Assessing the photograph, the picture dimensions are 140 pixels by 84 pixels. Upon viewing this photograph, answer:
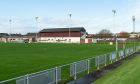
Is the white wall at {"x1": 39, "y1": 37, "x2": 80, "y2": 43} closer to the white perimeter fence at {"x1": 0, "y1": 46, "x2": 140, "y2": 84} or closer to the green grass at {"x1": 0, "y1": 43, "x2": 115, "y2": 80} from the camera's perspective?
the green grass at {"x1": 0, "y1": 43, "x2": 115, "y2": 80}

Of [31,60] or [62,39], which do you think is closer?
[31,60]

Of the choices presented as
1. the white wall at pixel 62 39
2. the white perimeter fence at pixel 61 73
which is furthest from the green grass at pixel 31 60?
the white wall at pixel 62 39

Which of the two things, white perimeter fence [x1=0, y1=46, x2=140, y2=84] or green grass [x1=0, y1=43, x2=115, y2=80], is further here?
green grass [x1=0, y1=43, x2=115, y2=80]

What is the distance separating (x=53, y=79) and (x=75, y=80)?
3.42 metres

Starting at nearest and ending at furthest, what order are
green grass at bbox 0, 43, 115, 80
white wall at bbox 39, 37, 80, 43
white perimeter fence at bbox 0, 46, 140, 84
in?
white perimeter fence at bbox 0, 46, 140, 84 < green grass at bbox 0, 43, 115, 80 < white wall at bbox 39, 37, 80, 43

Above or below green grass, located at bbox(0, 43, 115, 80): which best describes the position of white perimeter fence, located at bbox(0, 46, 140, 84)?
above

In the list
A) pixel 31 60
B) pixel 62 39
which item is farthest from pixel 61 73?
pixel 62 39

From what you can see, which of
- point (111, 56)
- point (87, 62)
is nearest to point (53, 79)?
point (87, 62)

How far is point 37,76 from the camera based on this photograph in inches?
506

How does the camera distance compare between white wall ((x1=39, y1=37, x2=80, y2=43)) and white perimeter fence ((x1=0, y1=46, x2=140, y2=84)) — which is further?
white wall ((x1=39, y1=37, x2=80, y2=43))

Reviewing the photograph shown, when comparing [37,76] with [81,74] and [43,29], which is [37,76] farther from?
[43,29]

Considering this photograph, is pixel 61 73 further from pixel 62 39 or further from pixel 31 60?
pixel 62 39

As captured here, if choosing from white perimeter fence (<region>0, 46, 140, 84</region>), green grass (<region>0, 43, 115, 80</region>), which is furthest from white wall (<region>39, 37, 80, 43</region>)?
white perimeter fence (<region>0, 46, 140, 84</region>)

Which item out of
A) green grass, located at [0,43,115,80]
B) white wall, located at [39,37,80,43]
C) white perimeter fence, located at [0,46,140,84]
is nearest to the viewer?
white perimeter fence, located at [0,46,140,84]
